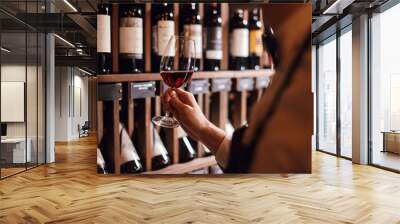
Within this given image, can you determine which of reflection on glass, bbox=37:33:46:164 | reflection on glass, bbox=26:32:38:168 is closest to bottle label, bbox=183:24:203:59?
reflection on glass, bbox=26:32:38:168

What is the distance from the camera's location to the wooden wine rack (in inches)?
191

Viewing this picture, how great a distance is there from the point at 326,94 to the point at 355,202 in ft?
19.1

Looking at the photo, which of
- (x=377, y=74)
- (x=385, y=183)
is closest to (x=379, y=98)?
(x=377, y=74)

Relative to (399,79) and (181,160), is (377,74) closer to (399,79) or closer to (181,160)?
(399,79)

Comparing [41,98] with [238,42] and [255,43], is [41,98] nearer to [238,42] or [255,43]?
[238,42]

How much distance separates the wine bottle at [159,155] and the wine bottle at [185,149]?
19 cm

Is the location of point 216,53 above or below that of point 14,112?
above

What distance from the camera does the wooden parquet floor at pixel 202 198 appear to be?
3.33 meters

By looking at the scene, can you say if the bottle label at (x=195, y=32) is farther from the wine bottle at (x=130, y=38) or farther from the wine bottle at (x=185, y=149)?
the wine bottle at (x=185, y=149)

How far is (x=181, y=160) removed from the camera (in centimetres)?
508

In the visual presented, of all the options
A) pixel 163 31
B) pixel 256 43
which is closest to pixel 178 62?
pixel 163 31

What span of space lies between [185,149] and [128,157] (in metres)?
0.73

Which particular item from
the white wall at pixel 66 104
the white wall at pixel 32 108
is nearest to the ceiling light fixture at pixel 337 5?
the white wall at pixel 32 108

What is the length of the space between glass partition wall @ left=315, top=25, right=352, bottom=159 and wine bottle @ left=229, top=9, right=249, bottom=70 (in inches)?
140
